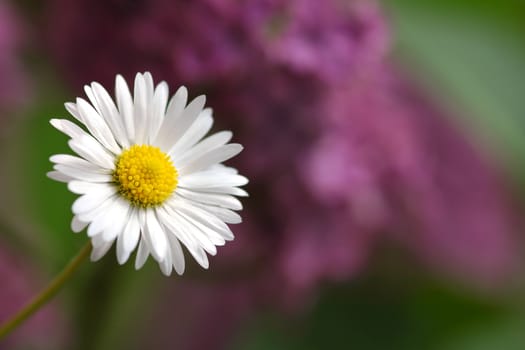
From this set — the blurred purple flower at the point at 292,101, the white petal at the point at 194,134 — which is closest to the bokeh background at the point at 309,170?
the blurred purple flower at the point at 292,101

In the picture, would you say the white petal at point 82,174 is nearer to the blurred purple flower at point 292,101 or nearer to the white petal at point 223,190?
the white petal at point 223,190

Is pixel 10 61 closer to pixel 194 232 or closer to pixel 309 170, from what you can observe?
pixel 309 170

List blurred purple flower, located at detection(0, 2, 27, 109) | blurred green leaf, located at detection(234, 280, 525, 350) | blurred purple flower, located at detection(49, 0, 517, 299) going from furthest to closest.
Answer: blurred green leaf, located at detection(234, 280, 525, 350)
blurred purple flower, located at detection(0, 2, 27, 109)
blurred purple flower, located at detection(49, 0, 517, 299)

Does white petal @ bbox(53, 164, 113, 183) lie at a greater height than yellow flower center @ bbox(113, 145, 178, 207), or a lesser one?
lesser

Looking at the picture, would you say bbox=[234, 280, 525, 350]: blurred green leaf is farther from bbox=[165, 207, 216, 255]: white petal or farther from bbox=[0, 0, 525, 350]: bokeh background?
bbox=[165, 207, 216, 255]: white petal

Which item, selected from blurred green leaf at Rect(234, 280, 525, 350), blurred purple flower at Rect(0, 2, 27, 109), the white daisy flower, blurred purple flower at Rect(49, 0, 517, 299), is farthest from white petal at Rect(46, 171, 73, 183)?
blurred green leaf at Rect(234, 280, 525, 350)

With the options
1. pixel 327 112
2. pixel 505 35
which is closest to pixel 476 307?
pixel 505 35

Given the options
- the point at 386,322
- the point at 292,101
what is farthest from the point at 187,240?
the point at 386,322
